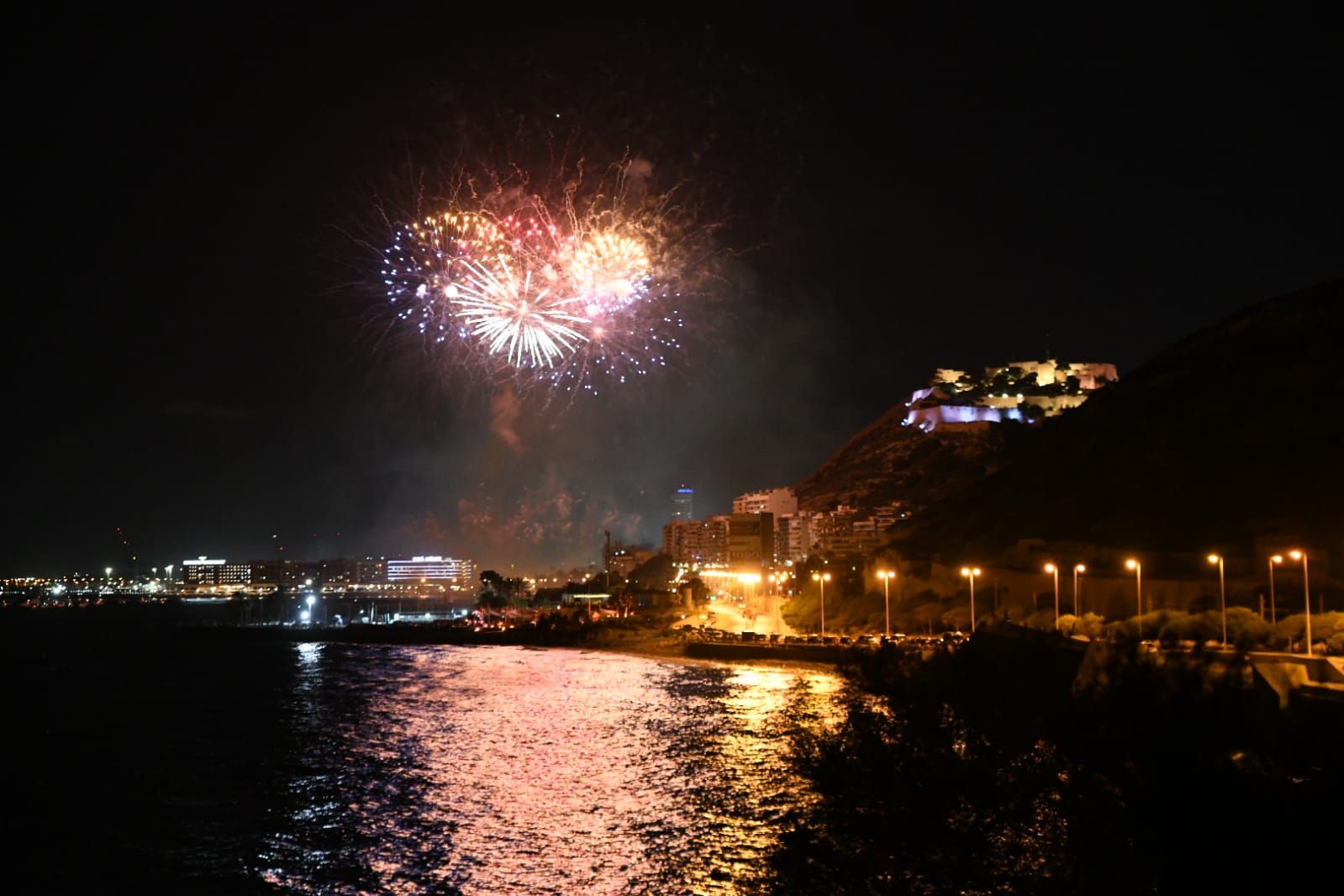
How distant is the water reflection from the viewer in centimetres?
1905

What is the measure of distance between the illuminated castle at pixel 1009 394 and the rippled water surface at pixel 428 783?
83.4 meters

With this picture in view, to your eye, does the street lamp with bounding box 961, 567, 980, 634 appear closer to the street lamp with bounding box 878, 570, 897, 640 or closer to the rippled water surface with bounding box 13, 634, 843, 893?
the street lamp with bounding box 878, 570, 897, 640

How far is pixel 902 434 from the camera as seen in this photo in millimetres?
136875

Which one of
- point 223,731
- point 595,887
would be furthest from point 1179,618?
point 223,731

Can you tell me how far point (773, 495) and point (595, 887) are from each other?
142m

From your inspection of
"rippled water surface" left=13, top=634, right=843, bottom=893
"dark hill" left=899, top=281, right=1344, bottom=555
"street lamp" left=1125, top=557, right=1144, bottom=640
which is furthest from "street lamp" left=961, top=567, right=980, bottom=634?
"street lamp" left=1125, top=557, right=1144, bottom=640

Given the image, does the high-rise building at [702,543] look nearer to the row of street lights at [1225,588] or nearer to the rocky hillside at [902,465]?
the rocky hillside at [902,465]

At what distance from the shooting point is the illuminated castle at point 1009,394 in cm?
12581

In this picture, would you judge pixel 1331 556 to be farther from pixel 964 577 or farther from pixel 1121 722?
pixel 964 577

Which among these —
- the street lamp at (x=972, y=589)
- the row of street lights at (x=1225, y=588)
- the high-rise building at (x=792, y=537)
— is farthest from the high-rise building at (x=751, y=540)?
the row of street lights at (x=1225, y=588)

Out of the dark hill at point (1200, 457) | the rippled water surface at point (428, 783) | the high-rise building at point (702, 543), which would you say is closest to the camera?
the rippled water surface at point (428, 783)

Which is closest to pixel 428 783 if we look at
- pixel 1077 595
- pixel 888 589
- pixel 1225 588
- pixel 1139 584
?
pixel 1139 584

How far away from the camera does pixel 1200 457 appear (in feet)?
176

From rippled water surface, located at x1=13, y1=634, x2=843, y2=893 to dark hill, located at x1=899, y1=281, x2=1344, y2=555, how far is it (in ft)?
55.4
